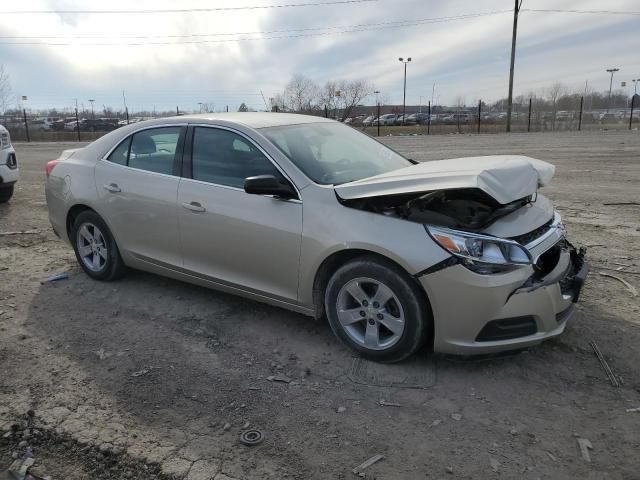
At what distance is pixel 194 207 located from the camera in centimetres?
414

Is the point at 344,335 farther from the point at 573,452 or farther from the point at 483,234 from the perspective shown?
the point at 573,452

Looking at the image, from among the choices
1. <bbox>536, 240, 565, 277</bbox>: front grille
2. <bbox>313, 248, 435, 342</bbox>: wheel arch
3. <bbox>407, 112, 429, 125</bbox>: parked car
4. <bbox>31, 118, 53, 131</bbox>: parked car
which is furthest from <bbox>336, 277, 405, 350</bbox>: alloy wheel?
<bbox>407, 112, 429, 125</bbox>: parked car

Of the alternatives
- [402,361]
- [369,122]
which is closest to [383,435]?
[402,361]

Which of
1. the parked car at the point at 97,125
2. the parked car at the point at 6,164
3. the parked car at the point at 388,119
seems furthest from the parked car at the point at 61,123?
the parked car at the point at 6,164

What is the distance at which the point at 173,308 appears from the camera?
4.54 m

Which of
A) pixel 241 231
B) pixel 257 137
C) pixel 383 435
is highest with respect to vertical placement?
pixel 257 137

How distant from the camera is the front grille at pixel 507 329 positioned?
10.3 feet

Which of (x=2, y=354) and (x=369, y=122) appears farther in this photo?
(x=369, y=122)

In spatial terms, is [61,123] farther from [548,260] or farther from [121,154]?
[548,260]

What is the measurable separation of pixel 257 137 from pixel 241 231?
2.42 ft

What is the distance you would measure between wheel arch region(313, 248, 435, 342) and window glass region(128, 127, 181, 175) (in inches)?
66.5

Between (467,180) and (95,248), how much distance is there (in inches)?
145

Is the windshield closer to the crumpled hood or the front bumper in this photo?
the crumpled hood

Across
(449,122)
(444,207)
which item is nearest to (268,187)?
(444,207)
